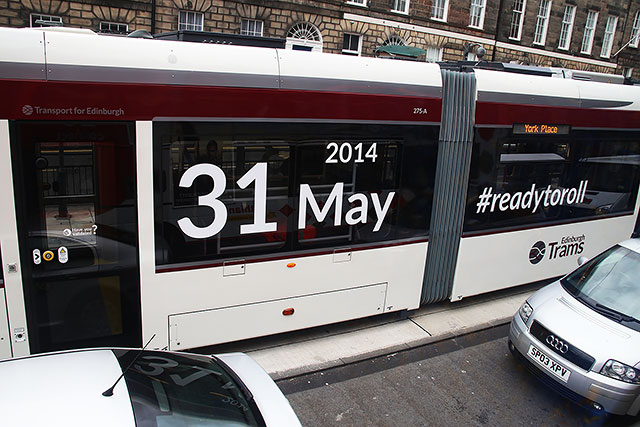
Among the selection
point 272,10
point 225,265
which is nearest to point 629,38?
point 272,10

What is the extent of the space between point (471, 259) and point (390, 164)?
213 cm

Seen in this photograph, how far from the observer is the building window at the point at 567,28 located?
3083 cm

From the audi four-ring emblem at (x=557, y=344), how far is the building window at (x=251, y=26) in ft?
62.5

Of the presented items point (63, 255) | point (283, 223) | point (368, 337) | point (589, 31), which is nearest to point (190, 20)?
point (283, 223)

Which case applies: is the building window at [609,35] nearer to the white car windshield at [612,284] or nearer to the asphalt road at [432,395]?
the white car windshield at [612,284]

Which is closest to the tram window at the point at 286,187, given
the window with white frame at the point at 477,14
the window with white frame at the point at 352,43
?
the window with white frame at the point at 352,43

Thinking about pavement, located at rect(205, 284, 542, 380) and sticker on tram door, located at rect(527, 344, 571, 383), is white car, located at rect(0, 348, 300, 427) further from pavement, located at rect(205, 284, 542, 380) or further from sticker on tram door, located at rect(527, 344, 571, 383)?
sticker on tram door, located at rect(527, 344, 571, 383)

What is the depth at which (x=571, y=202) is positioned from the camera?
312 inches

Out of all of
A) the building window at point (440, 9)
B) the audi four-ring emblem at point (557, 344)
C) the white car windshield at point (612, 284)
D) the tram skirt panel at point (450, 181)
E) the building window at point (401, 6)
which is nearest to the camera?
the audi four-ring emblem at point (557, 344)

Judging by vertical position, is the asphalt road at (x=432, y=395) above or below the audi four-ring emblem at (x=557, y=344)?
below

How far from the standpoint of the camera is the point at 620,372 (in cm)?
472

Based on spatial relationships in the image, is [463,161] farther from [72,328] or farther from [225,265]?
[72,328]

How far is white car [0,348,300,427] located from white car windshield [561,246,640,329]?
4163 mm

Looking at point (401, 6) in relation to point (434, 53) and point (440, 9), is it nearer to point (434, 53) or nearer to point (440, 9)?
point (440, 9)
